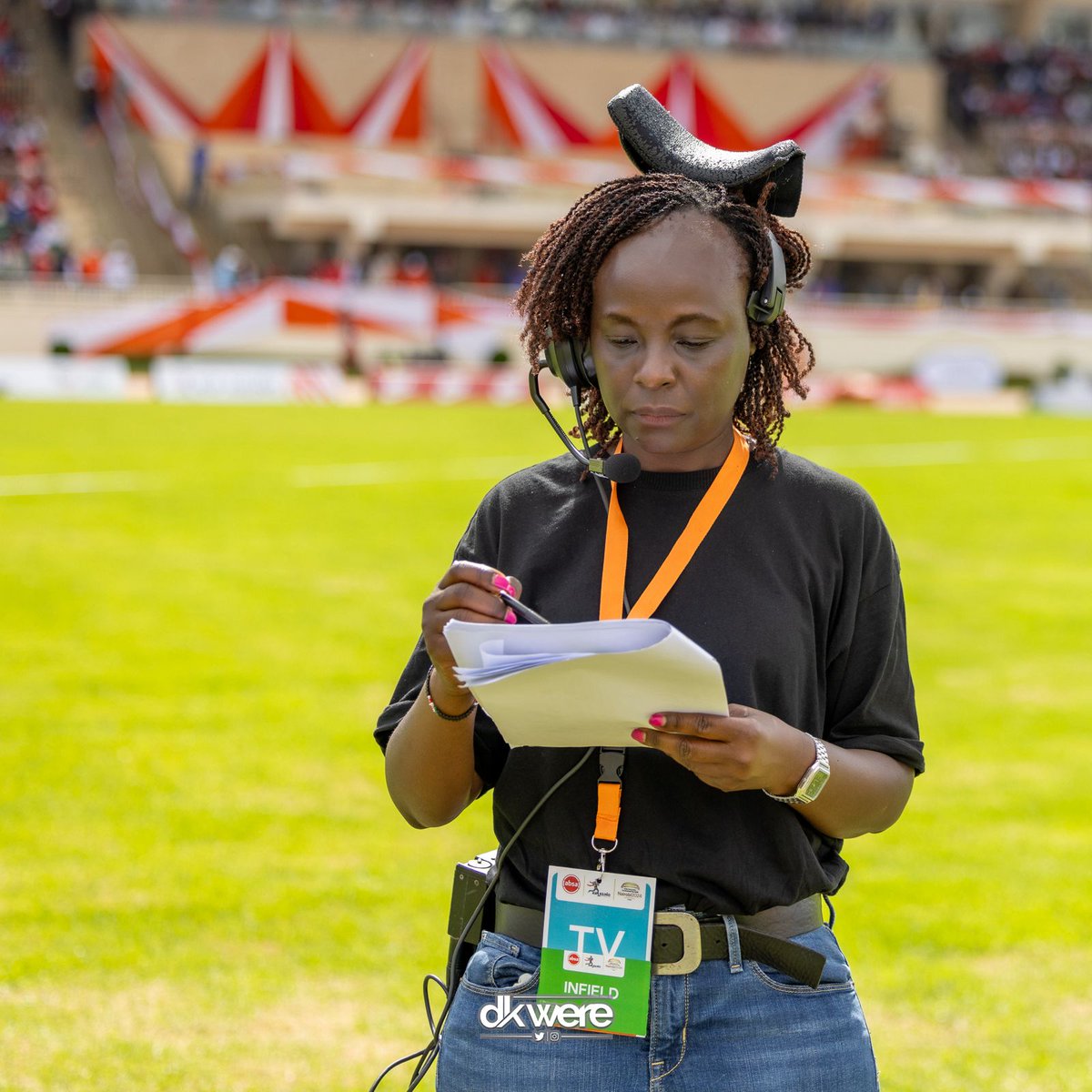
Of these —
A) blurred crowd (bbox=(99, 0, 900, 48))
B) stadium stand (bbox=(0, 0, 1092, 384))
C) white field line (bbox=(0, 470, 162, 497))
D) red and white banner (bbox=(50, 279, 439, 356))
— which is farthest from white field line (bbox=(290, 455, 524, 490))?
blurred crowd (bbox=(99, 0, 900, 48))

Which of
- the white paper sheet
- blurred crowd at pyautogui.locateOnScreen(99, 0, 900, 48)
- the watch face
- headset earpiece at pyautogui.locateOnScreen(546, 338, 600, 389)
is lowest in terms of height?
the watch face

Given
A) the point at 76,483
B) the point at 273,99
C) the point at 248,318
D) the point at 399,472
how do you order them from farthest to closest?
the point at 273,99 < the point at 248,318 < the point at 399,472 < the point at 76,483

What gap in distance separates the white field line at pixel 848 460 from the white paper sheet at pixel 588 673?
45.8 feet

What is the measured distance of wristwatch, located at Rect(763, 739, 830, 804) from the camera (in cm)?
227

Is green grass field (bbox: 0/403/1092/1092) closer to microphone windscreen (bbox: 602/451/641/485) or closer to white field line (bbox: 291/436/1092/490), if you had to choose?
white field line (bbox: 291/436/1092/490)

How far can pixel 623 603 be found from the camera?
2340 millimetres

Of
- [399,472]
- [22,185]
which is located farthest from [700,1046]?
[22,185]

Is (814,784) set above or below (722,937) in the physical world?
above

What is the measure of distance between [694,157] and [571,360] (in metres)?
Result: 0.35

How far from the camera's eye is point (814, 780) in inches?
89.6

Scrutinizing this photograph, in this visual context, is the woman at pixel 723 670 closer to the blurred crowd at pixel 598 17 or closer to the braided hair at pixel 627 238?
the braided hair at pixel 627 238

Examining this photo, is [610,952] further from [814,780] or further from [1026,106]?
[1026,106]

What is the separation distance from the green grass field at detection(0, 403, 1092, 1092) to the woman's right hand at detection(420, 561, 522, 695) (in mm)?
2355

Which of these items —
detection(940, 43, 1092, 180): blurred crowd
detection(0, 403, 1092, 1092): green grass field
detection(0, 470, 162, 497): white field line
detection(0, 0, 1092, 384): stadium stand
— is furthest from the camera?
detection(940, 43, 1092, 180): blurred crowd
